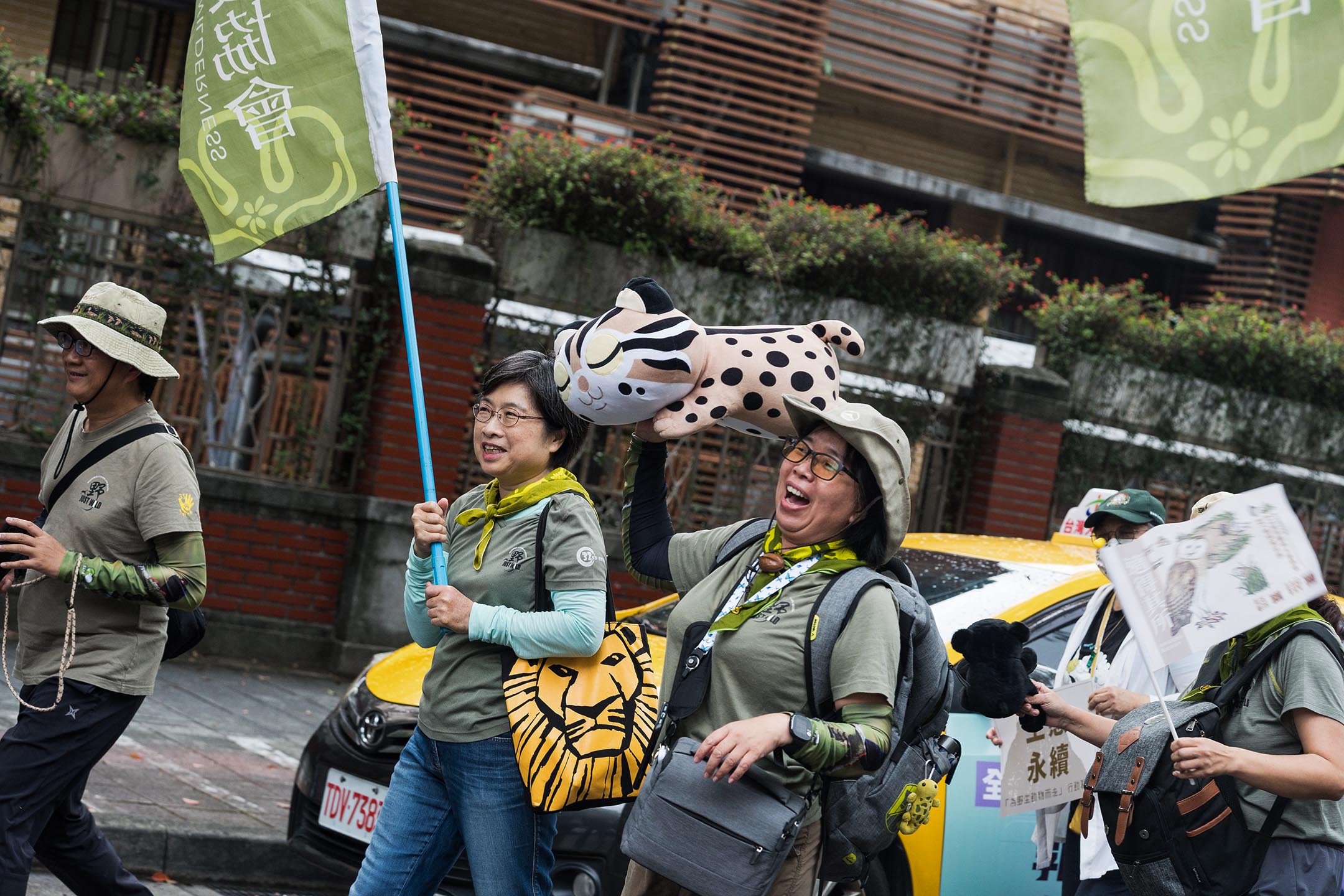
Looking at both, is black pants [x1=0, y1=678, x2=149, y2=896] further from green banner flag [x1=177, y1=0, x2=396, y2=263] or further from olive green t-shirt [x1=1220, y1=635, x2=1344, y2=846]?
olive green t-shirt [x1=1220, y1=635, x2=1344, y2=846]

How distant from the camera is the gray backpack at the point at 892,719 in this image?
295cm

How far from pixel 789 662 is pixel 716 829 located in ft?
1.19

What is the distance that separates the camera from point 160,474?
3934 millimetres

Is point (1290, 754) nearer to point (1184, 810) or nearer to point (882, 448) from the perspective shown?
point (1184, 810)

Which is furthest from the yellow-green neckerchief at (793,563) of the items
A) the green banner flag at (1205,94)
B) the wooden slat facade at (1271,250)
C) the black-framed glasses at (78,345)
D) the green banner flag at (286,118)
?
the wooden slat facade at (1271,250)

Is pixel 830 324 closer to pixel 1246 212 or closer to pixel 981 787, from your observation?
pixel 981 787

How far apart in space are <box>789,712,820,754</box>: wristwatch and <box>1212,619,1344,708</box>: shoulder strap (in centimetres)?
125

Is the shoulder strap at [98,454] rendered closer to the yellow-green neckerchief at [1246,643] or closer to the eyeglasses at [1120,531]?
the yellow-green neckerchief at [1246,643]

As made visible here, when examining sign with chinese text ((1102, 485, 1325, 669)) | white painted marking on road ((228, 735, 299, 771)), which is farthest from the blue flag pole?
white painted marking on road ((228, 735, 299, 771))

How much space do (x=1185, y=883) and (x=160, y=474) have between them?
2.79 metres

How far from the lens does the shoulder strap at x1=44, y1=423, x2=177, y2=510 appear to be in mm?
3953

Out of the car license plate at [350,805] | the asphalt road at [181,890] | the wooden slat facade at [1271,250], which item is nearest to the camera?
the car license plate at [350,805]

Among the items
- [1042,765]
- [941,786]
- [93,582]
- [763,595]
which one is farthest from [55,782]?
[1042,765]

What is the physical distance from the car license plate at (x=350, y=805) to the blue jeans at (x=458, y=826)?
3.67 feet
